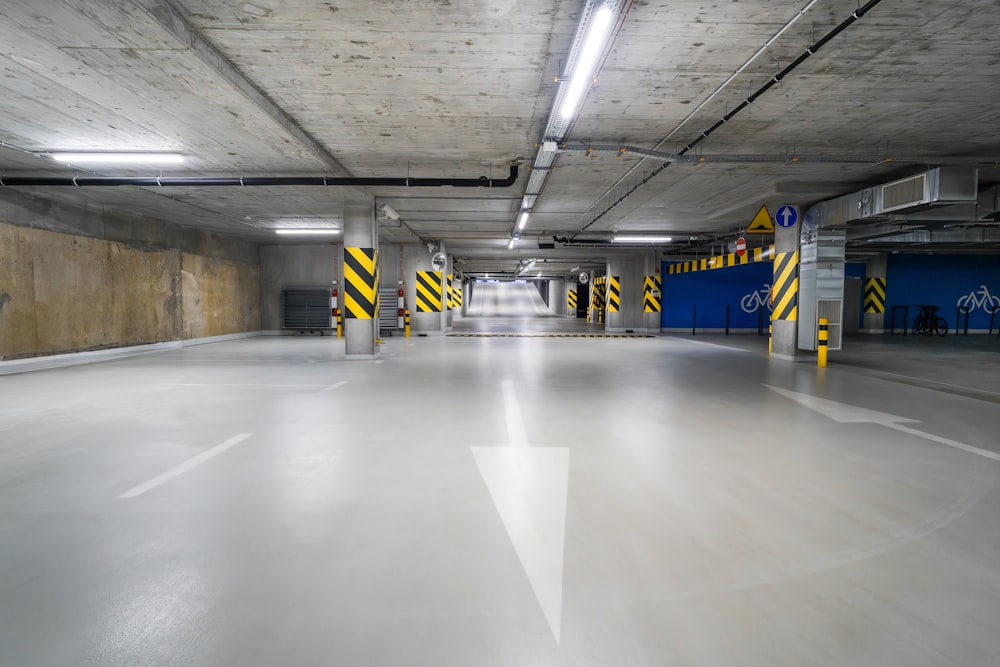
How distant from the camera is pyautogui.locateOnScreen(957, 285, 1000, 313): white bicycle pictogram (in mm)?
19031

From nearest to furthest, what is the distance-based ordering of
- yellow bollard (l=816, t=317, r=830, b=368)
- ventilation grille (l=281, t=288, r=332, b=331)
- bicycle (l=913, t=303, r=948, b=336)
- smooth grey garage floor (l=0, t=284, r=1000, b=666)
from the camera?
smooth grey garage floor (l=0, t=284, r=1000, b=666)
yellow bollard (l=816, t=317, r=830, b=368)
ventilation grille (l=281, t=288, r=332, b=331)
bicycle (l=913, t=303, r=948, b=336)

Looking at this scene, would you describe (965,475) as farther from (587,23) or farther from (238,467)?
(238,467)

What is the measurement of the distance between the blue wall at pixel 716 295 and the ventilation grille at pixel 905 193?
1265 centimetres

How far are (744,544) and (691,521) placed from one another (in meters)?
0.31

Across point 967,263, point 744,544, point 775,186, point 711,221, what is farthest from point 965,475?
point 967,263

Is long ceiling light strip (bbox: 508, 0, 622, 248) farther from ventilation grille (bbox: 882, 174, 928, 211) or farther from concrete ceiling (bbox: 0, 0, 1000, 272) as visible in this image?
ventilation grille (bbox: 882, 174, 928, 211)

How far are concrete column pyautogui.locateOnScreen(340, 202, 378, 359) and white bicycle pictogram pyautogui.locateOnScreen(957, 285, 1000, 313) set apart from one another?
22161mm

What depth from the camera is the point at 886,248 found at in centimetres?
1579

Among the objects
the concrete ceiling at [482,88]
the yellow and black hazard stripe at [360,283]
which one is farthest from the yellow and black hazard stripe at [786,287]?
the yellow and black hazard stripe at [360,283]

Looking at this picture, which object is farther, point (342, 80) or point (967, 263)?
point (967, 263)

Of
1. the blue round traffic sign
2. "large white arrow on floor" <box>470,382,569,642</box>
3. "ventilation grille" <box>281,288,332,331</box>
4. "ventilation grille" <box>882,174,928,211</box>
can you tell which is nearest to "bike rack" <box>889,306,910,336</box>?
the blue round traffic sign

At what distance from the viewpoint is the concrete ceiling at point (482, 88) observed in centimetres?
394

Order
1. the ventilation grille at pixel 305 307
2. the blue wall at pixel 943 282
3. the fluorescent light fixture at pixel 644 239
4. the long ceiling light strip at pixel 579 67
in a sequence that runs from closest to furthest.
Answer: the long ceiling light strip at pixel 579 67 < the fluorescent light fixture at pixel 644 239 < the ventilation grille at pixel 305 307 < the blue wall at pixel 943 282

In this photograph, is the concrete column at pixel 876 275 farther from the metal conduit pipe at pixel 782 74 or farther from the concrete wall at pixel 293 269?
the concrete wall at pixel 293 269
